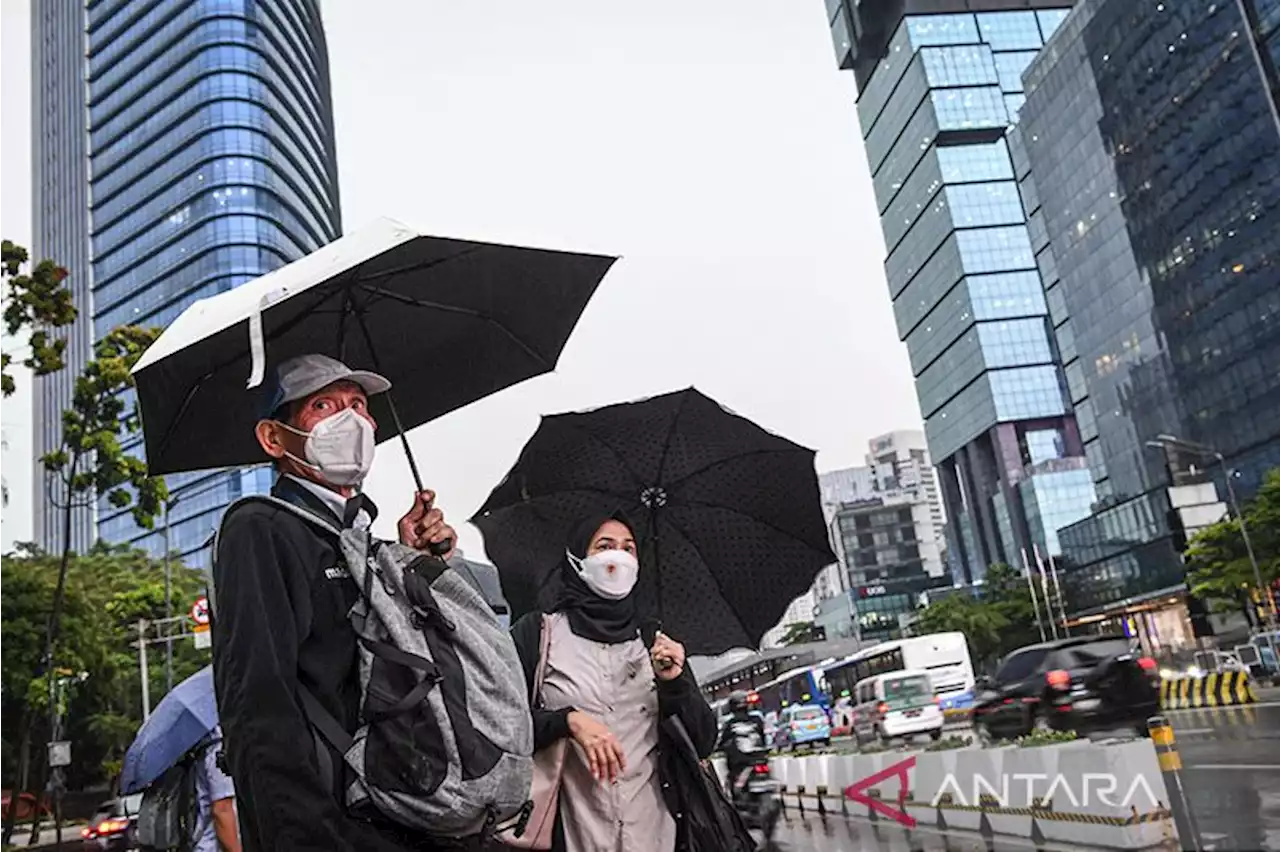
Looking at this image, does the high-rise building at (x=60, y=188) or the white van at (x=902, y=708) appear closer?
the white van at (x=902, y=708)

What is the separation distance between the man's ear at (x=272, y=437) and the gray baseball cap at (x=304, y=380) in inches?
1.4

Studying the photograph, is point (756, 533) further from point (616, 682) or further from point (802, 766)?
point (802, 766)

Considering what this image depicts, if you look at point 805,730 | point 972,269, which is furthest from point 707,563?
point 972,269

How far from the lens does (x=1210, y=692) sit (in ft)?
75.0

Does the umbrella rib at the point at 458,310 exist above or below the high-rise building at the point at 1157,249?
below

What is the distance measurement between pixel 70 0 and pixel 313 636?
131 metres

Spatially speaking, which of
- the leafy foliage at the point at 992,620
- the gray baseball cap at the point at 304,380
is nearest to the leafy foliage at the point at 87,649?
the gray baseball cap at the point at 304,380

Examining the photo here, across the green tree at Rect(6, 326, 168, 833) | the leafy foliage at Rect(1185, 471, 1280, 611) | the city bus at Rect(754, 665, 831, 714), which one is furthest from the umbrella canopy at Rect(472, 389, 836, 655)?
the leafy foliage at Rect(1185, 471, 1280, 611)

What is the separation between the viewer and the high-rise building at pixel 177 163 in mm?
92062

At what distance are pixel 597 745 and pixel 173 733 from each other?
192 cm

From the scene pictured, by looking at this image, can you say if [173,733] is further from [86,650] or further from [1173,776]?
[86,650]

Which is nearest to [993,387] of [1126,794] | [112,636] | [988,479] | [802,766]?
[988,479]

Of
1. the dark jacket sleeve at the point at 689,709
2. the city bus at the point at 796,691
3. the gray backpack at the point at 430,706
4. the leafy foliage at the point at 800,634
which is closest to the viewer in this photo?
the gray backpack at the point at 430,706

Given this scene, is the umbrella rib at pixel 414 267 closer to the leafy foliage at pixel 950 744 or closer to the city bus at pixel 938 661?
the leafy foliage at pixel 950 744
